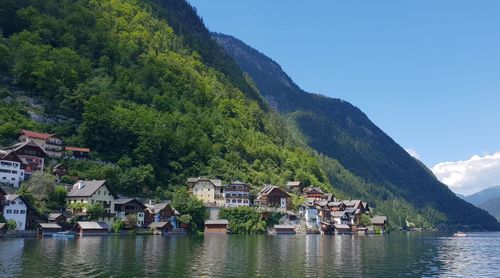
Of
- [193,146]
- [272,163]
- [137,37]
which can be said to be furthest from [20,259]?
[137,37]

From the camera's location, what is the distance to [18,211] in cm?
7538

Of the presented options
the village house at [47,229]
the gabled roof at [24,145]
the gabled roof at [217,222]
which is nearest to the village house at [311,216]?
the gabled roof at [217,222]

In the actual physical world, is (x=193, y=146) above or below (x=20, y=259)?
above

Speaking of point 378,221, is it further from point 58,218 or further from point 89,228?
point 58,218

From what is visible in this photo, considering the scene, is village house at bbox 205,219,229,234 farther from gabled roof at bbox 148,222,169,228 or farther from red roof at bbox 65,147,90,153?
red roof at bbox 65,147,90,153

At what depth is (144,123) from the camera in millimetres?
127438

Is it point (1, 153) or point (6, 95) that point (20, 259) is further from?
point (6, 95)

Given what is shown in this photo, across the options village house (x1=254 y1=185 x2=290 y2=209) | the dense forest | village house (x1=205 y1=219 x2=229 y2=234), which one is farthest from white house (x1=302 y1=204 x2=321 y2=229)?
village house (x1=205 y1=219 x2=229 y2=234)

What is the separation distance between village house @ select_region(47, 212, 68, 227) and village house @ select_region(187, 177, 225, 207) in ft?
134

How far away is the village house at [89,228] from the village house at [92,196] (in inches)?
133

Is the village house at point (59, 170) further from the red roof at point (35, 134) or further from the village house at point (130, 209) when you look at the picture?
the village house at point (130, 209)

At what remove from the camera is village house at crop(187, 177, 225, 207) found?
4717 inches

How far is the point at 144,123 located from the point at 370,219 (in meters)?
81.4

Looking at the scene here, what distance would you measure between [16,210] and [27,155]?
875 inches
